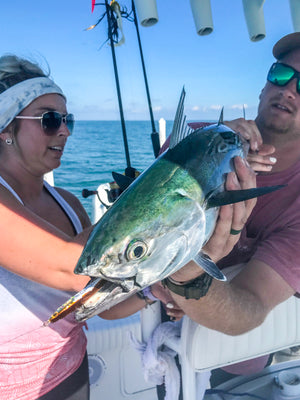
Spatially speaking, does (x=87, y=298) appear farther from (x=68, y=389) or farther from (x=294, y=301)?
(x=294, y=301)

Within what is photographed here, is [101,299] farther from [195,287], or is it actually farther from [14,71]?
[14,71]

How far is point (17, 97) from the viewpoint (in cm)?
153

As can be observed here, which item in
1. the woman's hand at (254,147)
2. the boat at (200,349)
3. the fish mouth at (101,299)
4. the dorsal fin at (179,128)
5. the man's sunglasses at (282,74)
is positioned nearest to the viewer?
the fish mouth at (101,299)

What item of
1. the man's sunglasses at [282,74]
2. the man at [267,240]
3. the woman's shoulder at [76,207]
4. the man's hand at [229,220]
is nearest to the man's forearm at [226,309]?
the man at [267,240]

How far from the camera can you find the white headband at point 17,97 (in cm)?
151

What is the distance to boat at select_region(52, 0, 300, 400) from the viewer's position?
1437 mm

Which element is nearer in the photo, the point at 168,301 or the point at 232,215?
the point at 232,215

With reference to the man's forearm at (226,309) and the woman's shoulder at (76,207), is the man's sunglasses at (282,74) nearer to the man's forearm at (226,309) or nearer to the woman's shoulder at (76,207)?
the man's forearm at (226,309)

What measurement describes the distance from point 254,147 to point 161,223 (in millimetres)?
591

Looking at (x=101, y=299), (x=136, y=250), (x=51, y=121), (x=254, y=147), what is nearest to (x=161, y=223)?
(x=136, y=250)

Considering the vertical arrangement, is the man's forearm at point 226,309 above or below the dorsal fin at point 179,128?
below

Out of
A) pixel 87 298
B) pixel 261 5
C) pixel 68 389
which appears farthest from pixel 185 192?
pixel 261 5

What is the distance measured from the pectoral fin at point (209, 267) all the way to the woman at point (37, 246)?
0.16 metres

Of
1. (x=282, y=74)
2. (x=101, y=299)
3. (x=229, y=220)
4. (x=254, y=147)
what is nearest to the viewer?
(x=101, y=299)
